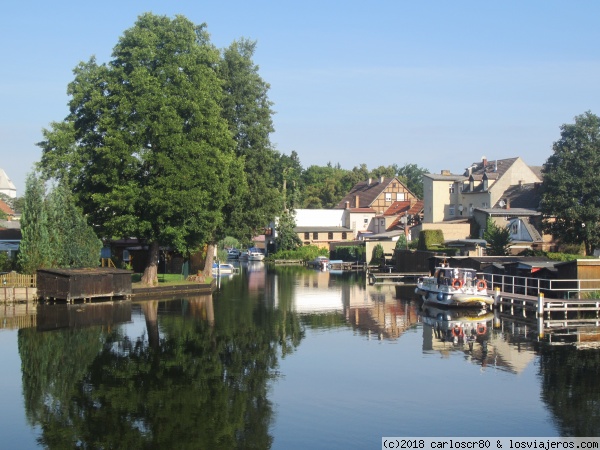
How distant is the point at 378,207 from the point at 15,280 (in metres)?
88.4

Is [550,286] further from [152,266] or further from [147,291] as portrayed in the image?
[152,266]

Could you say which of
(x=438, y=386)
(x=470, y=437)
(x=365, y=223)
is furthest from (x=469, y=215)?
(x=470, y=437)

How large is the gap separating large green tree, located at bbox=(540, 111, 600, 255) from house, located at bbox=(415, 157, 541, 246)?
1258cm

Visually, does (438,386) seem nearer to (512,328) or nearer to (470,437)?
(470,437)

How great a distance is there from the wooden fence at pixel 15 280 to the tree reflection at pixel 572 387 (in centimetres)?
3127

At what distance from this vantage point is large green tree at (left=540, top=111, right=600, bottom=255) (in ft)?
203

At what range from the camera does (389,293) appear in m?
58.0

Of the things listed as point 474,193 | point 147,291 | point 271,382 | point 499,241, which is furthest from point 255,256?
point 271,382

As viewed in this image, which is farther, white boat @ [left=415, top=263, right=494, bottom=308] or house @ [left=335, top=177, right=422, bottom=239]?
house @ [left=335, top=177, right=422, bottom=239]

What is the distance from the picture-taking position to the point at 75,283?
1777 inches

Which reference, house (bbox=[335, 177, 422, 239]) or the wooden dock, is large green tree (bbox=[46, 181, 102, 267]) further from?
house (bbox=[335, 177, 422, 239])

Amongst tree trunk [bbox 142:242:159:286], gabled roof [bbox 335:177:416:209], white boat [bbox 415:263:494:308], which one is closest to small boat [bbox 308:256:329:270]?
gabled roof [bbox 335:177:416:209]

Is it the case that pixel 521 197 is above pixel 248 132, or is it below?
below

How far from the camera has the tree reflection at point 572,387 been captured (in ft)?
62.0
